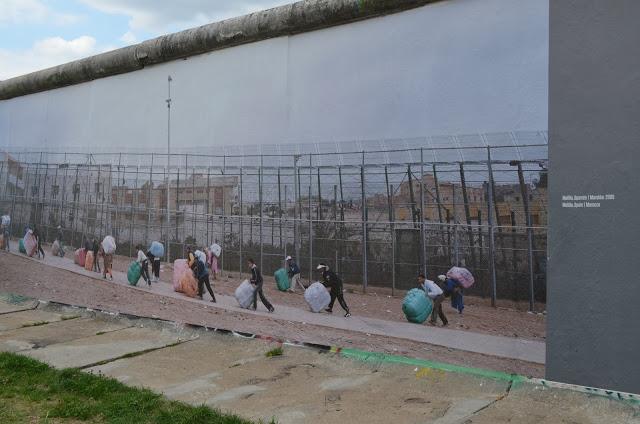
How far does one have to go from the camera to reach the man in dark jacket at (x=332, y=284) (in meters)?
5.55

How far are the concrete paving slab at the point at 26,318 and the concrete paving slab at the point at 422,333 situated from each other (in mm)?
2266

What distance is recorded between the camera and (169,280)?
22.6 ft

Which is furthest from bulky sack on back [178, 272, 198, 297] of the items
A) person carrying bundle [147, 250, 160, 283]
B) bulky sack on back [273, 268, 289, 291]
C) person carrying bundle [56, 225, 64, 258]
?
person carrying bundle [56, 225, 64, 258]

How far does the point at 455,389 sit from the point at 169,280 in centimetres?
366

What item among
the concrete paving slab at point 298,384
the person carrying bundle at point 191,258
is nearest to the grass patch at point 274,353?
the concrete paving slab at point 298,384

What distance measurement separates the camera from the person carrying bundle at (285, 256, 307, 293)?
5.85 meters

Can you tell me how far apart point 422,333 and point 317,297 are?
1.14 metres

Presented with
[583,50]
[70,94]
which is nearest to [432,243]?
[583,50]

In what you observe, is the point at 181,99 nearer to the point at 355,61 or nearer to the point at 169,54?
the point at 169,54

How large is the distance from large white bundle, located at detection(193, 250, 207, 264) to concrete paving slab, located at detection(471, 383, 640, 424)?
11.4 feet

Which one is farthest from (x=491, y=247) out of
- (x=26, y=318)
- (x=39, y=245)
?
(x=39, y=245)

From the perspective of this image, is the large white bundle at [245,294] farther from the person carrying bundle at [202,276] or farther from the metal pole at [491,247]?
the metal pole at [491,247]

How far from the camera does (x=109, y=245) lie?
7.66 meters

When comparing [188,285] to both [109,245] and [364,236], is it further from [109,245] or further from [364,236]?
[364,236]
